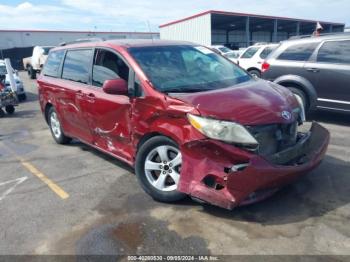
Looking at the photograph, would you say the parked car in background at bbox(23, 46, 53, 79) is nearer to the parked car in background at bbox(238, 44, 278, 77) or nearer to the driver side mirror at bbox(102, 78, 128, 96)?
the parked car in background at bbox(238, 44, 278, 77)

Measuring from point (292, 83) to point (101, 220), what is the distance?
207 inches

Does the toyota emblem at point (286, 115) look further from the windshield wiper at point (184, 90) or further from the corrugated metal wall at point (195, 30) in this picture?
the corrugated metal wall at point (195, 30)

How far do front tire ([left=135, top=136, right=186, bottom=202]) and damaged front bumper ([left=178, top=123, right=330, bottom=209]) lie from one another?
0.24m

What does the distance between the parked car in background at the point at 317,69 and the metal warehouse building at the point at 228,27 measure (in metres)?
25.3

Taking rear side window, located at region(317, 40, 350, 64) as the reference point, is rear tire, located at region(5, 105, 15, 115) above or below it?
below

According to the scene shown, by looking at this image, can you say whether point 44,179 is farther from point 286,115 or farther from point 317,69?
point 317,69

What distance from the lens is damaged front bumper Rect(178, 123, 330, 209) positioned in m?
3.20

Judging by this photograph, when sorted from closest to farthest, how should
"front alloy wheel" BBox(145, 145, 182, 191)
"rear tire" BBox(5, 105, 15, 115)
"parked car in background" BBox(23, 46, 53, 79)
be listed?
"front alloy wheel" BBox(145, 145, 182, 191) < "rear tire" BBox(5, 105, 15, 115) < "parked car in background" BBox(23, 46, 53, 79)

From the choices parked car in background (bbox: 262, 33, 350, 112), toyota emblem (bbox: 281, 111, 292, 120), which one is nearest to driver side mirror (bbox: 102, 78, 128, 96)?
toyota emblem (bbox: 281, 111, 292, 120)

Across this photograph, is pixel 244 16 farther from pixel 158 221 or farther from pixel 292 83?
pixel 158 221

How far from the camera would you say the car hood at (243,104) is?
3371 millimetres

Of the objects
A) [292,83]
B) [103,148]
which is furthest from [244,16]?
[103,148]

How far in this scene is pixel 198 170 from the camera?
340 cm

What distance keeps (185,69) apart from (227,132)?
1408mm
